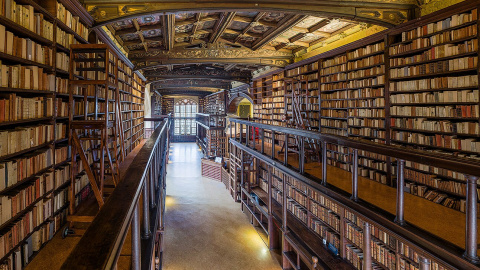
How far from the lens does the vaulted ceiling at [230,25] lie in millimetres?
3756

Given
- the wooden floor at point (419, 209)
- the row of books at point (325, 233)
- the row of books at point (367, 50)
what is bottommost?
Answer: the row of books at point (325, 233)

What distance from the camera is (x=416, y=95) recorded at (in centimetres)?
379

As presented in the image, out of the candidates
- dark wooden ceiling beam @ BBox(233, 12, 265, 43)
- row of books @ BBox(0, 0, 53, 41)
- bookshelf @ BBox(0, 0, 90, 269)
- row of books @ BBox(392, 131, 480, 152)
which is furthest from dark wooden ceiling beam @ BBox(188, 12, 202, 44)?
row of books @ BBox(392, 131, 480, 152)

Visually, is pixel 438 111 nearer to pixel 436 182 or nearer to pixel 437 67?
pixel 437 67

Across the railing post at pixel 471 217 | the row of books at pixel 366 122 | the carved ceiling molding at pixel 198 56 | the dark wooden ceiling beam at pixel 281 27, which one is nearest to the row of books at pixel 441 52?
the row of books at pixel 366 122

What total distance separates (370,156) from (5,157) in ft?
15.7

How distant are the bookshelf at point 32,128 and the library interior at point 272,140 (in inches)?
0.6

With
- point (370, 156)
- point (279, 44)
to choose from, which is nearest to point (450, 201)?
point (370, 156)

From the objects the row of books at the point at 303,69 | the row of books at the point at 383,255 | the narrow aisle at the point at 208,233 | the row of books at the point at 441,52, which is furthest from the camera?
the row of books at the point at 303,69

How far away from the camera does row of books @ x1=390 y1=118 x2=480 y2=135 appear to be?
3.18 m

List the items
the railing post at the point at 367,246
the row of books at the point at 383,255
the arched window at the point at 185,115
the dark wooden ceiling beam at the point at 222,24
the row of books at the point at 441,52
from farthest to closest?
the arched window at the point at 185,115
the dark wooden ceiling beam at the point at 222,24
the row of books at the point at 383,255
the row of books at the point at 441,52
the railing post at the point at 367,246

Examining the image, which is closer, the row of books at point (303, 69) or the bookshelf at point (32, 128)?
the bookshelf at point (32, 128)

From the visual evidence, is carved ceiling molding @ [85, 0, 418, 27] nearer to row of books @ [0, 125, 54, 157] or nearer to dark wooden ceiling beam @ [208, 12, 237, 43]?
dark wooden ceiling beam @ [208, 12, 237, 43]

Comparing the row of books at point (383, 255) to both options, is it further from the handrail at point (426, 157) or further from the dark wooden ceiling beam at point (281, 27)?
the dark wooden ceiling beam at point (281, 27)
